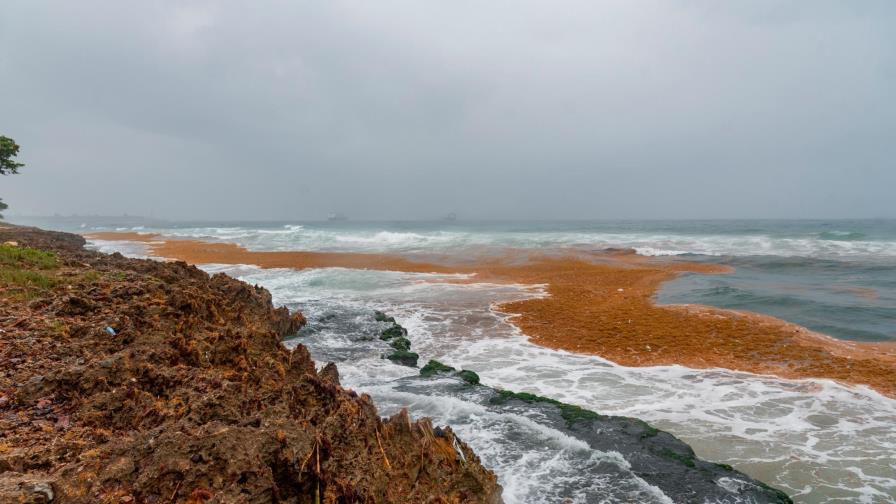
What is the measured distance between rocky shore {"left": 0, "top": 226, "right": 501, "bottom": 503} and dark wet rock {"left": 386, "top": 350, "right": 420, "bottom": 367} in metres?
3.44

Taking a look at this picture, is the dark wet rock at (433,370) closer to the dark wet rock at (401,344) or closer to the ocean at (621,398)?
the ocean at (621,398)

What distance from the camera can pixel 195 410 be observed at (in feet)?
11.0

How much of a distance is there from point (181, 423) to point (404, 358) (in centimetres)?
645

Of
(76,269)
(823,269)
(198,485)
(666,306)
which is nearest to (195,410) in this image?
(198,485)

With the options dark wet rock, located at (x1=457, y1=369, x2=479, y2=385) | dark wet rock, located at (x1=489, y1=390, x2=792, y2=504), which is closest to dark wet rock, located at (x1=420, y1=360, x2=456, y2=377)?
dark wet rock, located at (x1=457, y1=369, x2=479, y2=385)

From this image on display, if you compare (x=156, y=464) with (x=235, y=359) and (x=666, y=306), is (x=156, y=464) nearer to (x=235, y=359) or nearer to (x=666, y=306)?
(x=235, y=359)

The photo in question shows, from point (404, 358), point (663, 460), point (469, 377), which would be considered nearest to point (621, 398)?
point (663, 460)

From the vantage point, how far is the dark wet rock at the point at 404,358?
363 inches

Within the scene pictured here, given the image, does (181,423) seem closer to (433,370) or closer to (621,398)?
(433,370)

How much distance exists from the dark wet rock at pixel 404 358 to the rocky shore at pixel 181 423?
135 inches

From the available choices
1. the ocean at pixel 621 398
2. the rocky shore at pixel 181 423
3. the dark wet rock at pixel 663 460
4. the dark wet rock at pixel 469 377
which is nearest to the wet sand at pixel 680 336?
the ocean at pixel 621 398

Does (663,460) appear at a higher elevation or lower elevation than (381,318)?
lower

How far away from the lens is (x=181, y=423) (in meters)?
3.09

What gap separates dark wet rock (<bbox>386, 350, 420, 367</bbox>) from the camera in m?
9.23
